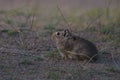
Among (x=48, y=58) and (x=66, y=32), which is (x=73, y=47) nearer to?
(x=66, y=32)

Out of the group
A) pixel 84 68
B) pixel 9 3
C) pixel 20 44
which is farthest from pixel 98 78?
pixel 9 3

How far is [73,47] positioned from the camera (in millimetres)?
9211

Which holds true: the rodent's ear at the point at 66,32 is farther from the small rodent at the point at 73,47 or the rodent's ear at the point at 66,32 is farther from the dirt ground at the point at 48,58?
the dirt ground at the point at 48,58

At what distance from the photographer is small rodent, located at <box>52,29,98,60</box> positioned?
909 cm

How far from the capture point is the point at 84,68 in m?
8.53

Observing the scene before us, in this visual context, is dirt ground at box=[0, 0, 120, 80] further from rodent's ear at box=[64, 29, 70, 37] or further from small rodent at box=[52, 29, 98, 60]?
rodent's ear at box=[64, 29, 70, 37]

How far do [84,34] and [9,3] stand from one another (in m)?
5.96

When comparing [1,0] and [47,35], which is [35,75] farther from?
[1,0]

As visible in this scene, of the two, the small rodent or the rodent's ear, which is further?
the rodent's ear

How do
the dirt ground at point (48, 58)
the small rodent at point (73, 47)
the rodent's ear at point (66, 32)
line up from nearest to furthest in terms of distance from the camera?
the dirt ground at point (48, 58), the small rodent at point (73, 47), the rodent's ear at point (66, 32)

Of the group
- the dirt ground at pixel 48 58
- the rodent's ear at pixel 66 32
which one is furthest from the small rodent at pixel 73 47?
the dirt ground at pixel 48 58

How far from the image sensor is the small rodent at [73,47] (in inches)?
358

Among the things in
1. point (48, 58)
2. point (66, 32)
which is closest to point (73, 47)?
point (66, 32)

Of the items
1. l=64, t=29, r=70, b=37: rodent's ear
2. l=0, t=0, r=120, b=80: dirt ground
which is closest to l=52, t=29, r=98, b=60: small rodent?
l=64, t=29, r=70, b=37: rodent's ear
